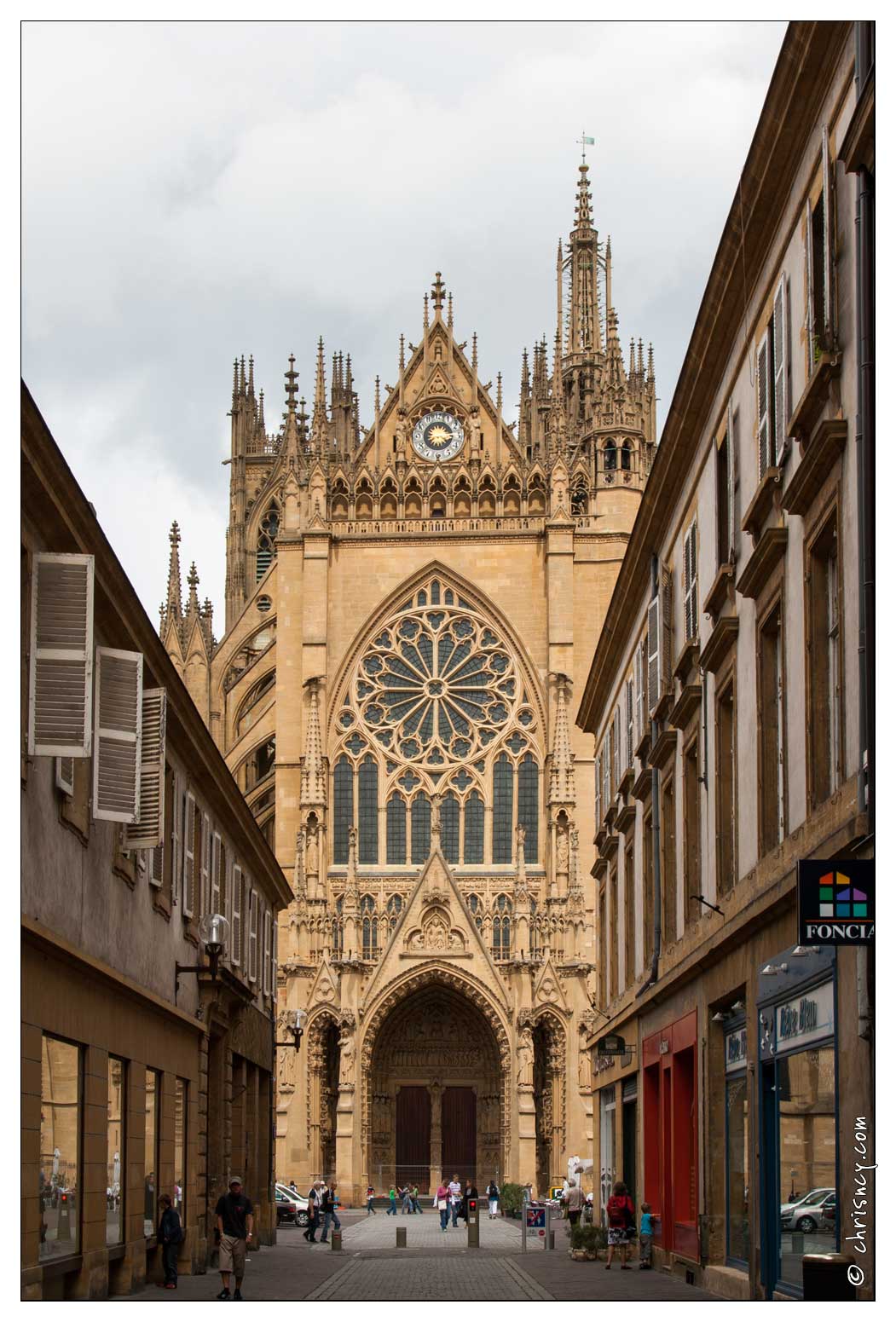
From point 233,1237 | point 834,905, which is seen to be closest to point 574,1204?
point 233,1237

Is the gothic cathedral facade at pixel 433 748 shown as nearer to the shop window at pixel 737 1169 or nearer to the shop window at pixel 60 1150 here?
the shop window at pixel 737 1169

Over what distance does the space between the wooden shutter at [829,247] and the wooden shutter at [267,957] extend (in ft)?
92.3

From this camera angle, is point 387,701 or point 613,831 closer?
point 613,831

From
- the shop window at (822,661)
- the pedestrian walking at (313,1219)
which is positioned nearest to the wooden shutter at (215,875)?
the pedestrian walking at (313,1219)

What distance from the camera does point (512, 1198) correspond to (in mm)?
56250

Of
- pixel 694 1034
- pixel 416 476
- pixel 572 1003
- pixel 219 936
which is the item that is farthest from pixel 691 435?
pixel 416 476

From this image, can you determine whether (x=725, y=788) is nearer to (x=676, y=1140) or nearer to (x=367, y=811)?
(x=676, y=1140)

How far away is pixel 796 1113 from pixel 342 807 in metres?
50.4

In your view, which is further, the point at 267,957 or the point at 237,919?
the point at 267,957

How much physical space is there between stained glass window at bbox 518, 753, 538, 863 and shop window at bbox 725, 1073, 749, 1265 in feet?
143

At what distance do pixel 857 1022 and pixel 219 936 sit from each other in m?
16.6

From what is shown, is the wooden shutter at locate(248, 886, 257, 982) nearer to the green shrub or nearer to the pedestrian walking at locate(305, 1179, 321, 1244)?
the pedestrian walking at locate(305, 1179, 321, 1244)

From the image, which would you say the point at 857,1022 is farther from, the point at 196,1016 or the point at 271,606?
the point at 271,606

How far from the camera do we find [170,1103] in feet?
87.5
